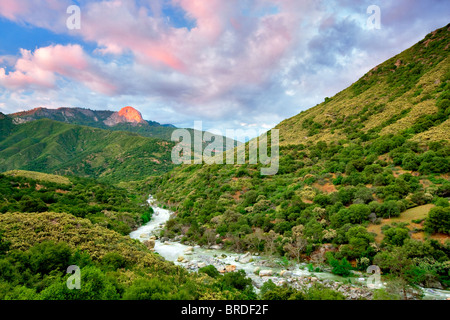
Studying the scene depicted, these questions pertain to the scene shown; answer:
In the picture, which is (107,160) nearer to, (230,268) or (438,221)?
(230,268)

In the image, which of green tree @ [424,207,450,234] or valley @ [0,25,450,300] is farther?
green tree @ [424,207,450,234]

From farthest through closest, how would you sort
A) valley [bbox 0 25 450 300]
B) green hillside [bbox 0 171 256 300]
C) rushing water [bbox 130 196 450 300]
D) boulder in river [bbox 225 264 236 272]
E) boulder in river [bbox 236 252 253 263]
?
boulder in river [bbox 236 252 253 263], boulder in river [bbox 225 264 236 272], rushing water [bbox 130 196 450 300], valley [bbox 0 25 450 300], green hillside [bbox 0 171 256 300]

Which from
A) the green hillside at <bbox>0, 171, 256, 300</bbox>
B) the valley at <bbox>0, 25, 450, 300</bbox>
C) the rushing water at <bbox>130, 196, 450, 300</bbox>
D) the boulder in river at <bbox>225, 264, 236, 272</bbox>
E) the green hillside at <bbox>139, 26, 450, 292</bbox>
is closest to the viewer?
the green hillside at <bbox>0, 171, 256, 300</bbox>

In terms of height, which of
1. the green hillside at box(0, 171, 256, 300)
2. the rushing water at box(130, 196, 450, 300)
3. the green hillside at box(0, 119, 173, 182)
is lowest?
the rushing water at box(130, 196, 450, 300)

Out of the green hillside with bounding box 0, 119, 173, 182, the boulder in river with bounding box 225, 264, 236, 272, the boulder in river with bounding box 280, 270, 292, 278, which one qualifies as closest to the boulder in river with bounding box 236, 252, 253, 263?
the boulder in river with bounding box 225, 264, 236, 272

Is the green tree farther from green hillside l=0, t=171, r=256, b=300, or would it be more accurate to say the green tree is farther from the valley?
green hillside l=0, t=171, r=256, b=300

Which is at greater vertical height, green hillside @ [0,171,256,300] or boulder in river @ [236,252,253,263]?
green hillside @ [0,171,256,300]

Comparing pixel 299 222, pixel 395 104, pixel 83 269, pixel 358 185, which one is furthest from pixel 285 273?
pixel 395 104

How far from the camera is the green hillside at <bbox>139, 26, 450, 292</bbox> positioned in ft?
72.3

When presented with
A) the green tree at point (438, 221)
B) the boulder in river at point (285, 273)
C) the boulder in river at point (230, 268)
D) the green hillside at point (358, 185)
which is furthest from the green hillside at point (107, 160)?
the green tree at point (438, 221)

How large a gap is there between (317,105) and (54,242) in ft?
269

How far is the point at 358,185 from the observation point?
32281mm
